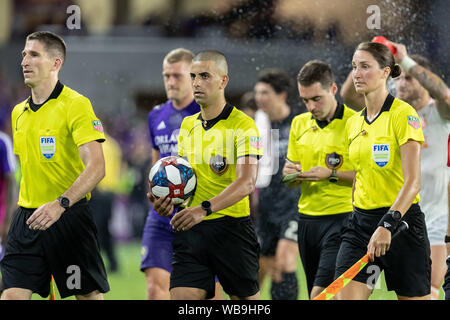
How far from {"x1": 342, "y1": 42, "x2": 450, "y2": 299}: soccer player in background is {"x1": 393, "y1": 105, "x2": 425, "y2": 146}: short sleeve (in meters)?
1.43

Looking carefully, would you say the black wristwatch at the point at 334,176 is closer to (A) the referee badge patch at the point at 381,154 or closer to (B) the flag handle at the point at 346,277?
(A) the referee badge patch at the point at 381,154

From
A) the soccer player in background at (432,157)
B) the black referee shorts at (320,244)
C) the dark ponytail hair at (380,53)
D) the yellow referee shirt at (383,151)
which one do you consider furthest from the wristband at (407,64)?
the black referee shorts at (320,244)

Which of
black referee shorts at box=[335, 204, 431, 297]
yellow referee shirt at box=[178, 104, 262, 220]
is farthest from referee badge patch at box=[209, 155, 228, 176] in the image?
black referee shorts at box=[335, 204, 431, 297]

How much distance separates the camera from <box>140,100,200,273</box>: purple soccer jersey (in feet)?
21.9

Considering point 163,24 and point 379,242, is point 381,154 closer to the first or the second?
point 379,242

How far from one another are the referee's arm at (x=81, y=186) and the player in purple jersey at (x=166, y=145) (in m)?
1.41

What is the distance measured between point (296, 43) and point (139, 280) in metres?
4.71

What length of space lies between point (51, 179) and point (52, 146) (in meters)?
0.23

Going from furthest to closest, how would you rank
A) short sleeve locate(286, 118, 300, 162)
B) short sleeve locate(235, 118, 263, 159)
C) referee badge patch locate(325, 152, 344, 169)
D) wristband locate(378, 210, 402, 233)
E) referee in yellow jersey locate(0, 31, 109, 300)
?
short sleeve locate(286, 118, 300, 162)
referee badge patch locate(325, 152, 344, 169)
referee in yellow jersey locate(0, 31, 109, 300)
short sleeve locate(235, 118, 263, 159)
wristband locate(378, 210, 402, 233)

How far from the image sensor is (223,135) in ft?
17.6

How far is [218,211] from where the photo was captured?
17.3 ft

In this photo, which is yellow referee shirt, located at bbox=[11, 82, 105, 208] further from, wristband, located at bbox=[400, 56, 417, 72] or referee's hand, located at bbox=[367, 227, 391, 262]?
wristband, located at bbox=[400, 56, 417, 72]
